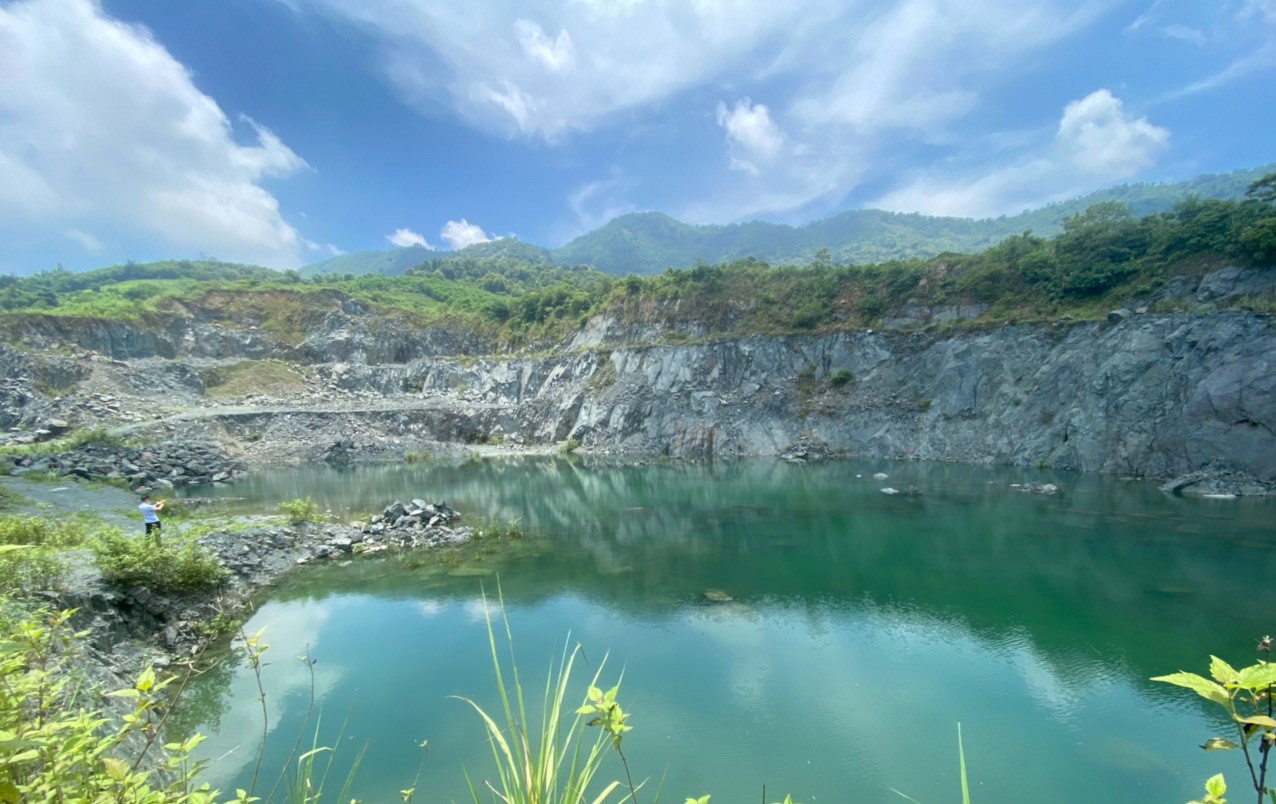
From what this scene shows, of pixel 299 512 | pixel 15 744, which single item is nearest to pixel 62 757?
pixel 15 744

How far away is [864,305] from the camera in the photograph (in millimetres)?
50812

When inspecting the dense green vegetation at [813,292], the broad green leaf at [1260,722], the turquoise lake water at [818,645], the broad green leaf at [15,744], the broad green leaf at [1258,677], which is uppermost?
the dense green vegetation at [813,292]

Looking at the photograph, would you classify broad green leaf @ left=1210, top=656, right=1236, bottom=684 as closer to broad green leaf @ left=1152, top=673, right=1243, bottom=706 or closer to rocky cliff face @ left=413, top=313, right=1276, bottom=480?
broad green leaf @ left=1152, top=673, right=1243, bottom=706

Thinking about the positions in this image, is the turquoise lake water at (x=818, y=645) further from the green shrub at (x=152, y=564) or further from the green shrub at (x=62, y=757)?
the green shrub at (x=62, y=757)

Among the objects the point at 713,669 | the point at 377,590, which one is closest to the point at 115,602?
the point at 377,590

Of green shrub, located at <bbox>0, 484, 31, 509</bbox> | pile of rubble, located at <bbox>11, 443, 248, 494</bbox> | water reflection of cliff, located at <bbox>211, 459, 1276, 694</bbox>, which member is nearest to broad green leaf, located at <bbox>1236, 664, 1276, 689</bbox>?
water reflection of cliff, located at <bbox>211, 459, 1276, 694</bbox>

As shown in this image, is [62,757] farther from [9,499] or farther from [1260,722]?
[9,499]

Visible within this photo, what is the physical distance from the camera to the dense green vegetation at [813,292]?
37.2 meters

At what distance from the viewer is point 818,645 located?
43.9 ft

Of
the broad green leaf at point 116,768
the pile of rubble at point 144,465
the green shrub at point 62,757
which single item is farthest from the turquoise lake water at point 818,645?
the pile of rubble at point 144,465

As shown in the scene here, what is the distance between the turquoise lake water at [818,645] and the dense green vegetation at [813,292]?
19152 mm

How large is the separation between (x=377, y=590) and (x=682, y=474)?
24421 millimetres

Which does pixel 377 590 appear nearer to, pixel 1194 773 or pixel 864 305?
pixel 1194 773

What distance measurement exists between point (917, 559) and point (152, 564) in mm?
20795
